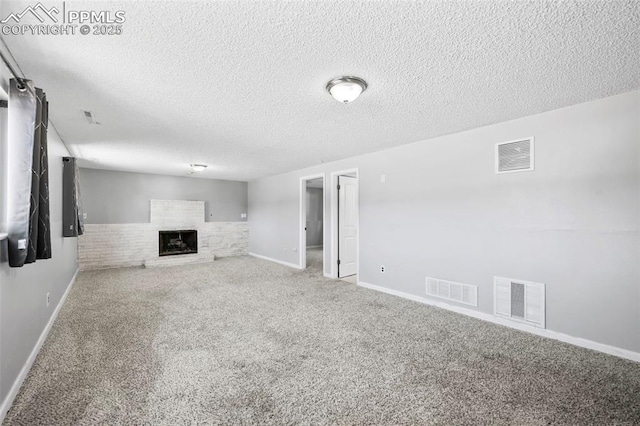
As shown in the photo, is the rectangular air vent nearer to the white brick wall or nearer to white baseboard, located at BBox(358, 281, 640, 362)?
the white brick wall

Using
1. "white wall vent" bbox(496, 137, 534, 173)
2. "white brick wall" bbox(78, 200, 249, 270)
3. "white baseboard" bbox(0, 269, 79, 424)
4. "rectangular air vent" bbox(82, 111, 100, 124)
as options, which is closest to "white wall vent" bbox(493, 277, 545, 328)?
"white wall vent" bbox(496, 137, 534, 173)

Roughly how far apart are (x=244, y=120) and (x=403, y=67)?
1819 millimetres

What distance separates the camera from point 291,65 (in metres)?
1.99

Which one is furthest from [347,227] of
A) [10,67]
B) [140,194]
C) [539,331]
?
[140,194]

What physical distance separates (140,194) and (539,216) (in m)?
7.77

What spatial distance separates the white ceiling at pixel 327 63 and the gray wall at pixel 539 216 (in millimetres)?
312

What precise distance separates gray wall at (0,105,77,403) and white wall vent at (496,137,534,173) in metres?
4.31

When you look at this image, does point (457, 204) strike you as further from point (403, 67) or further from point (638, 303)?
point (403, 67)

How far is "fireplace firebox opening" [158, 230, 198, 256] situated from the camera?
7023 millimetres

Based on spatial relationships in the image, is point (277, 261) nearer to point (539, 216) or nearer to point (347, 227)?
point (347, 227)

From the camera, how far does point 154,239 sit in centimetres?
689

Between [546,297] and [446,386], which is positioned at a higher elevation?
[546,297]

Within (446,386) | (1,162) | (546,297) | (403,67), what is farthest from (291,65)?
(546,297)

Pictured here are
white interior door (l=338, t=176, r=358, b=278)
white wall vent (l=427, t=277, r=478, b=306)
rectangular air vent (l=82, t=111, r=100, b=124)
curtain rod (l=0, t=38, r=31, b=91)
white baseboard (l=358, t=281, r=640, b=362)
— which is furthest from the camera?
white interior door (l=338, t=176, r=358, b=278)
